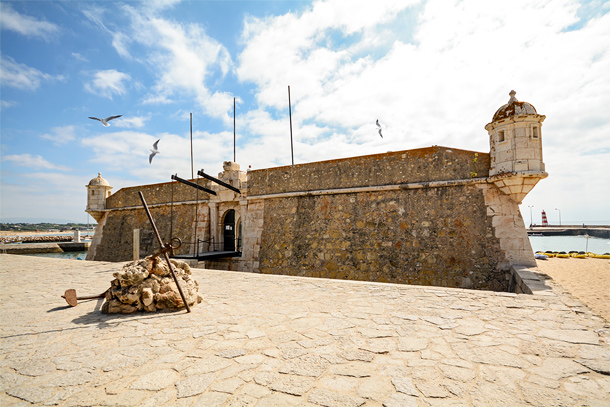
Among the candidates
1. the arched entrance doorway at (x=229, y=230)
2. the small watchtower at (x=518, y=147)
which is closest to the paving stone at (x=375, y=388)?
the small watchtower at (x=518, y=147)

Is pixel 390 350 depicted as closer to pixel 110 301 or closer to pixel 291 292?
pixel 291 292

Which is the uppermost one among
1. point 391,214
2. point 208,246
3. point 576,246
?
point 391,214

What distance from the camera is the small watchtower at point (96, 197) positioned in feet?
59.2

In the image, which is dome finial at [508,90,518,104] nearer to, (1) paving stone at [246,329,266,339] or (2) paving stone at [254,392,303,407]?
(1) paving stone at [246,329,266,339]

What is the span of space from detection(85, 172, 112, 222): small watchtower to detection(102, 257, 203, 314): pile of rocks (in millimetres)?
16630

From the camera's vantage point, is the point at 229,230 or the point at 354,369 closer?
the point at 354,369

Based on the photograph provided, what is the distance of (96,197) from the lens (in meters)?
18.1

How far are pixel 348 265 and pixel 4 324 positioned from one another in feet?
25.4

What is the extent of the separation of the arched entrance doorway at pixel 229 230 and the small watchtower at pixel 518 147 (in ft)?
34.8

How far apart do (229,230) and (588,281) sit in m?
12.2

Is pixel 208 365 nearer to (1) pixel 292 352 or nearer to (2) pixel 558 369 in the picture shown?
(1) pixel 292 352

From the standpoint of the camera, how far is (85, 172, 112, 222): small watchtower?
1805cm

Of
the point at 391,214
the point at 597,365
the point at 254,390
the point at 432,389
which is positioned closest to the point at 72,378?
A: the point at 254,390

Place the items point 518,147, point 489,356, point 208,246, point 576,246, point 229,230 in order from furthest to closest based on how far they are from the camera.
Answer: point 576,246 < point 229,230 < point 208,246 < point 518,147 < point 489,356
